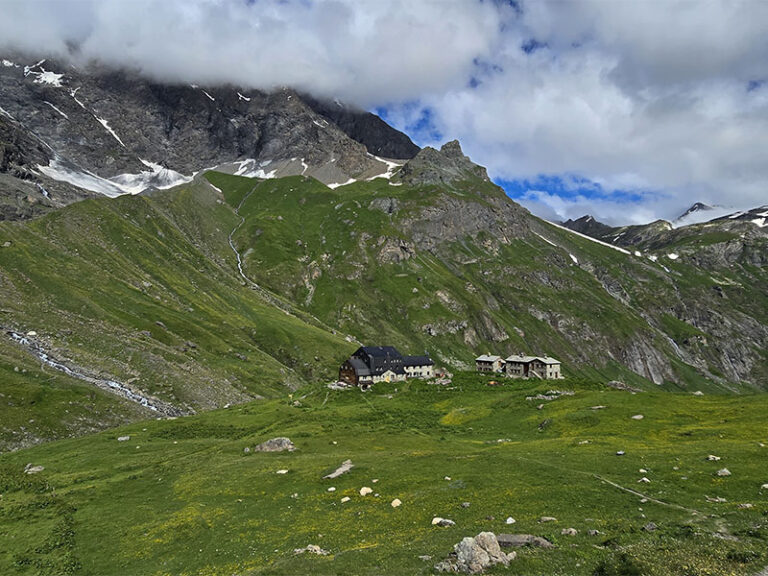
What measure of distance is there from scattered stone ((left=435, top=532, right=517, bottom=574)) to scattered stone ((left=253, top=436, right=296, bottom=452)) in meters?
39.0

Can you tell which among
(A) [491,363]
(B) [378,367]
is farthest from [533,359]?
(B) [378,367]

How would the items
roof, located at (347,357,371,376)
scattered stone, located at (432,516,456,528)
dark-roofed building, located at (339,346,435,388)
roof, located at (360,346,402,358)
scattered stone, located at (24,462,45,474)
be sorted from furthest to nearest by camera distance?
roof, located at (360,346,402,358) → dark-roofed building, located at (339,346,435,388) → roof, located at (347,357,371,376) → scattered stone, located at (24,462,45,474) → scattered stone, located at (432,516,456,528)

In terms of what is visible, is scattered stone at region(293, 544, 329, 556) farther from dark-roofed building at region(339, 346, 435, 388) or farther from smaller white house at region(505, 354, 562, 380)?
smaller white house at region(505, 354, 562, 380)

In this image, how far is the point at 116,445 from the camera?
65312mm

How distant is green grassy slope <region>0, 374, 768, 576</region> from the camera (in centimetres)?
2319

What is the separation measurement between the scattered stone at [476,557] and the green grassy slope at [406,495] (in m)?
0.70

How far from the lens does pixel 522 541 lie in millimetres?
22891

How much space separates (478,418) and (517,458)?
30217 millimetres

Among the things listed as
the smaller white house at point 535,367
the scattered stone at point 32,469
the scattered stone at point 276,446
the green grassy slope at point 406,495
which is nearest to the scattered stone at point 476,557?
the green grassy slope at point 406,495

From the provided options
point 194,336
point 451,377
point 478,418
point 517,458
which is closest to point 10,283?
point 194,336

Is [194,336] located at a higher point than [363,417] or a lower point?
higher

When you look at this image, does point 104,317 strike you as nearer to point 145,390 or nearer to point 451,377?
point 145,390

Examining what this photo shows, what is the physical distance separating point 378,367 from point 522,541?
4388 inches

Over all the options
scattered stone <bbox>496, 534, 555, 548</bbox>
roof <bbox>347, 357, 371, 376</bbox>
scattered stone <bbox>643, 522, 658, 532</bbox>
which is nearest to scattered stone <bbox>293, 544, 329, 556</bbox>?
scattered stone <bbox>496, 534, 555, 548</bbox>
